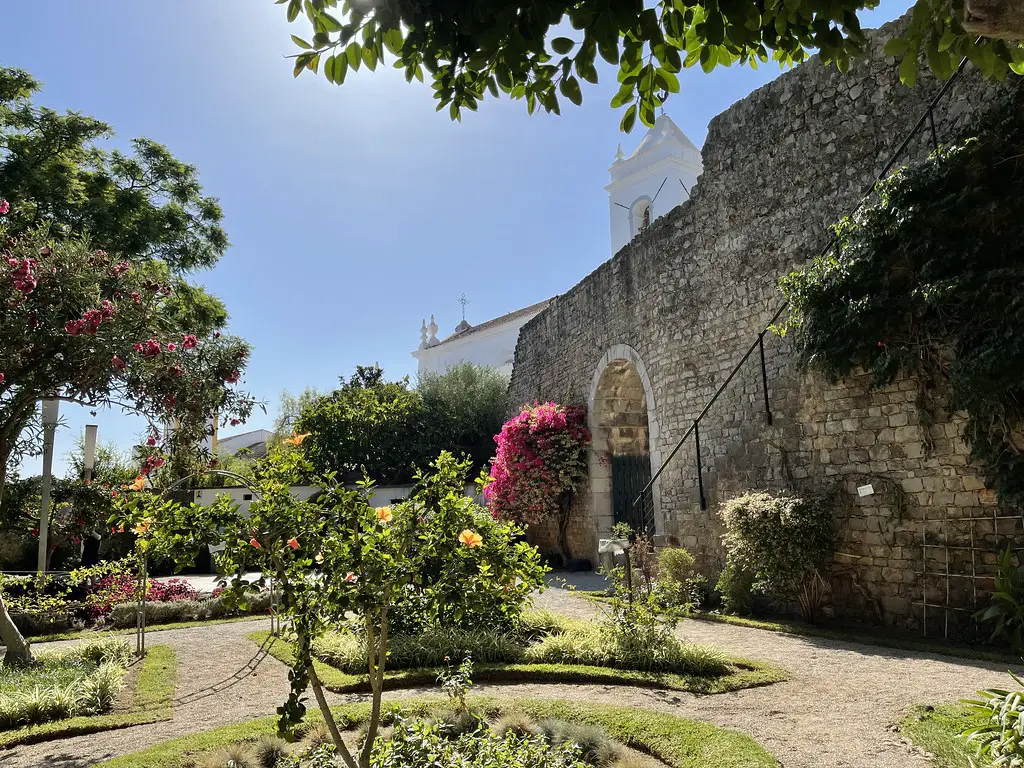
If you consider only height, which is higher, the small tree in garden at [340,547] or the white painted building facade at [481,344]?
the white painted building facade at [481,344]

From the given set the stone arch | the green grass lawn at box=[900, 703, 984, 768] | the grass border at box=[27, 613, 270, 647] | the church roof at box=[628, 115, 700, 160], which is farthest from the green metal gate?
the church roof at box=[628, 115, 700, 160]

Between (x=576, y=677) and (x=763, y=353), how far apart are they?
439cm

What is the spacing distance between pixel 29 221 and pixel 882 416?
10572 mm

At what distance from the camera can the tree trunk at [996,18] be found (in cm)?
173

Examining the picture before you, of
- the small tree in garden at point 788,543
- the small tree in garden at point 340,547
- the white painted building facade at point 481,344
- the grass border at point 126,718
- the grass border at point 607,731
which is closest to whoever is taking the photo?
the small tree in garden at point 340,547

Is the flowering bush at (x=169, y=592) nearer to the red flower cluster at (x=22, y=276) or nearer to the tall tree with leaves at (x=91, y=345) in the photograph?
the tall tree with leaves at (x=91, y=345)

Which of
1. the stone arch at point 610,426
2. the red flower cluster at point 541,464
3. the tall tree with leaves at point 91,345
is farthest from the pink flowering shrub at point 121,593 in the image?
the stone arch at point 610,426

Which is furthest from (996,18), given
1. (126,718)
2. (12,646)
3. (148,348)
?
(12,646)

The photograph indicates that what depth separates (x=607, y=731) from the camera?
3.71 metres

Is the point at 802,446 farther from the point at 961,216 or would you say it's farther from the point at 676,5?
the point at 676,5

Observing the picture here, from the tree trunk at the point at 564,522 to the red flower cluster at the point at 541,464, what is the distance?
0.56ft

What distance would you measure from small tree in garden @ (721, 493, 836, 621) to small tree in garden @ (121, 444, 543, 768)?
428 cm

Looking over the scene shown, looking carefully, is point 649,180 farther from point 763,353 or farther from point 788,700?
point 788,700

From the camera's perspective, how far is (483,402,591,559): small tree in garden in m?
12.4
